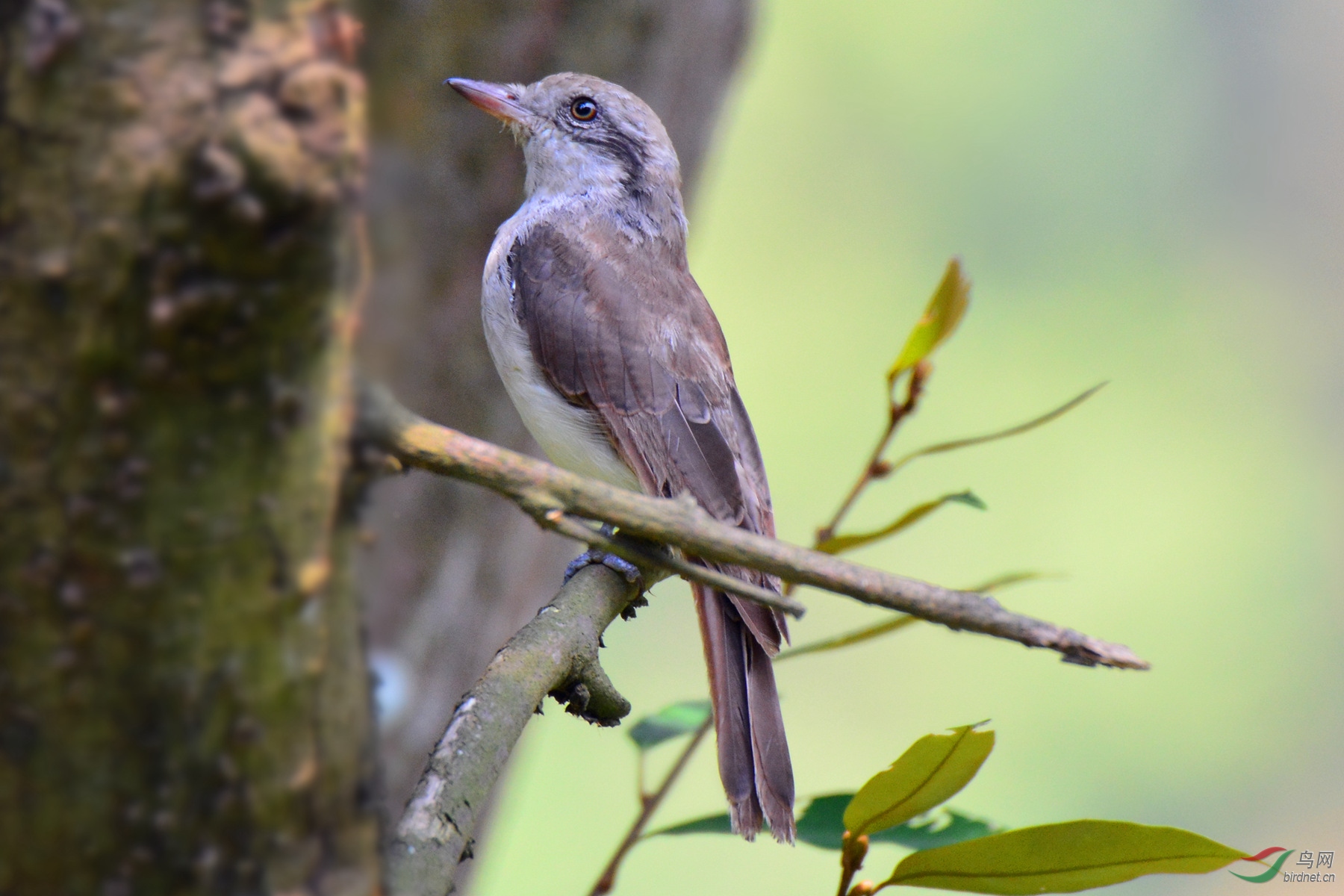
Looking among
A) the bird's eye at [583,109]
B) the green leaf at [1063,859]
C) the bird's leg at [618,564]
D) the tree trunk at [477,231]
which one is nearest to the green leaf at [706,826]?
the bird's leg at [618,564]

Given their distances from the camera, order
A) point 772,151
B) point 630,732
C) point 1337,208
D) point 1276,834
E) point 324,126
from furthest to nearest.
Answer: point 1337,208 → point 772,151 → point 1276,834 → point 630,732 → point 324,126

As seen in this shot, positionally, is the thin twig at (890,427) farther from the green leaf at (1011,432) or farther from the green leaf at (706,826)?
the green leaf at (706,826)

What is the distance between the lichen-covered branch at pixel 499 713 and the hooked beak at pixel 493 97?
156cm

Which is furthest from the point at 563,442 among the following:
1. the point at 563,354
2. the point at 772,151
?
the point at 772,151

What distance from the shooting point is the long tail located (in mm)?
2195

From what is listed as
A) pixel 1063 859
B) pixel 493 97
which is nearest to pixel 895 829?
pixel 1063 859

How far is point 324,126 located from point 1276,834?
7.51 m

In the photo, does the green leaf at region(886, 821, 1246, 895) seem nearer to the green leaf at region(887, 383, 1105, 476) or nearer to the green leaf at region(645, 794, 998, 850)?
the green leaf at region(645, 794, 998, 850)

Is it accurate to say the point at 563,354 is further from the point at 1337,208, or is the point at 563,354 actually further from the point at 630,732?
the point at 1337,208

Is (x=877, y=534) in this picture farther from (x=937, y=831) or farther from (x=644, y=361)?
(x=644, y=361)

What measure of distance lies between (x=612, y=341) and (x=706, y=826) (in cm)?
143

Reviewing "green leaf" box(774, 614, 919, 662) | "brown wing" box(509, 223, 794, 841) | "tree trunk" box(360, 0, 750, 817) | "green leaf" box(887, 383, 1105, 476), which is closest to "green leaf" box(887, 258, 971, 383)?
"green leaf" box(887, 383, 1105, 476)

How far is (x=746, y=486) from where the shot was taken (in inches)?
122

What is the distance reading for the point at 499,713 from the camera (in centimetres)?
173
